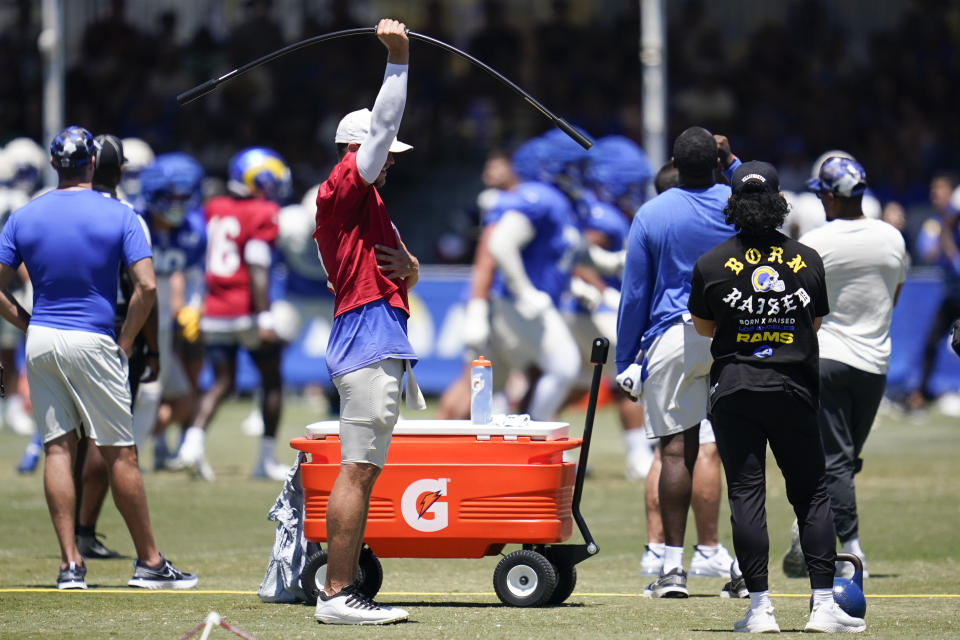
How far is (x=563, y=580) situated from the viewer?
7559mm

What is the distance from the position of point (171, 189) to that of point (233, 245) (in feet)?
3.66

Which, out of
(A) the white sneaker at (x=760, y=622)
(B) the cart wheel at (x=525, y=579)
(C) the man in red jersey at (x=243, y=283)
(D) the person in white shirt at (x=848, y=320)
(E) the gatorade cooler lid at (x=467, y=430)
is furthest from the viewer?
(C) the man in red jersey at (x=243, y=283)

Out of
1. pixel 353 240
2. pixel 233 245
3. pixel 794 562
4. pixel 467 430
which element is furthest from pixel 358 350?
pixel 233 245

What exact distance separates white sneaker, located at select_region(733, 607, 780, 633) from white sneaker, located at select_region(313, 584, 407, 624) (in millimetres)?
1367

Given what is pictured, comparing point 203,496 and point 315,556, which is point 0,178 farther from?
point 315,556

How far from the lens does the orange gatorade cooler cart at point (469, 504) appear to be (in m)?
7.44

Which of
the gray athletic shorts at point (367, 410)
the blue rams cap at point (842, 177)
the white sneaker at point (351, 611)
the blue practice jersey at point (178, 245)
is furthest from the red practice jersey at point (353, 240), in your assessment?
the blue practice jersey at point (178, 245)

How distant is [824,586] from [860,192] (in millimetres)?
2545

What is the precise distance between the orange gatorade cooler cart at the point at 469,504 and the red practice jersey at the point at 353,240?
2.82 ft

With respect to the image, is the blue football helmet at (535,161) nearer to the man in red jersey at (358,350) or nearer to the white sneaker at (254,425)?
the white sneaker at (254,425)

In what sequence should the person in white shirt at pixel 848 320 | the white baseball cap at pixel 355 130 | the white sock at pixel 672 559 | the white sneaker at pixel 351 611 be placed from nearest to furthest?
the white sneaker at pixel 351 611 < the white baseball cap at pixel 355 130 < the white sock at pixel 672 559 < the person in white shirt at pixel 848 320

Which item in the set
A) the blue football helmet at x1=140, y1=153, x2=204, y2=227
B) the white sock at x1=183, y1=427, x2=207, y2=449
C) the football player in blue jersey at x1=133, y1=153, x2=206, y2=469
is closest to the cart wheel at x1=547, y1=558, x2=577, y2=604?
the football player in blue jersey at x1=133, y1=153, x2=206, y2=469

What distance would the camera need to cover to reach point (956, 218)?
17.6 m

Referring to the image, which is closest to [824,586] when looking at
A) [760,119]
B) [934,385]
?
[934,385]
